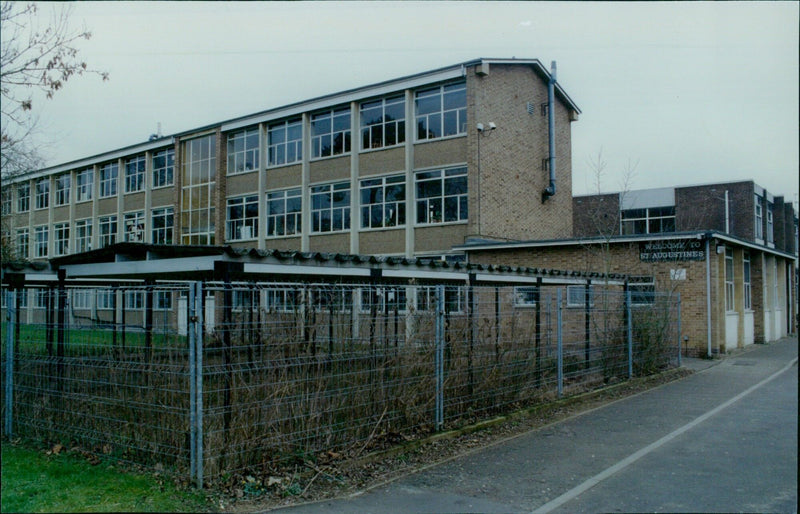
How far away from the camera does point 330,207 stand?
29.8 metres

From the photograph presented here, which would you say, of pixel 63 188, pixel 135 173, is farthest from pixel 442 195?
pixel 63 188

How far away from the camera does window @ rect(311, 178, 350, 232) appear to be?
2925 cm

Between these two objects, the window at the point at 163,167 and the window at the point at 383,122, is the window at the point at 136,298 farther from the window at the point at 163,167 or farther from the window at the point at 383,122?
the window at the point at 163,167

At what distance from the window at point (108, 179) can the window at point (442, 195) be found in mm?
24104

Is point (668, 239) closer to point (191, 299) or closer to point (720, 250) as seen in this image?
point (720, 250)

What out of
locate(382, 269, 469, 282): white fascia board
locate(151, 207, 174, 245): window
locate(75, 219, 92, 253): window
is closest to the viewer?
locate(382, 269, 469, 282): white fascia board

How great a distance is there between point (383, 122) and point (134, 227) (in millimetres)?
20086

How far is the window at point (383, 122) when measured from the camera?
27.3 meters

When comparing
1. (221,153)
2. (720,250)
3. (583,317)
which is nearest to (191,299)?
(583,317)

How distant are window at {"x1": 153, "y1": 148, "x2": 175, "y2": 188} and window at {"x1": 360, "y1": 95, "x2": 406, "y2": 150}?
14742 millimetres

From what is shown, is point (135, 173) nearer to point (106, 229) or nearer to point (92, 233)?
point (106, 229)

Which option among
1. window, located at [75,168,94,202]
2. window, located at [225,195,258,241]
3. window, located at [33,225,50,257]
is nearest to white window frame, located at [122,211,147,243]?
window, located at [75,168,94,202]

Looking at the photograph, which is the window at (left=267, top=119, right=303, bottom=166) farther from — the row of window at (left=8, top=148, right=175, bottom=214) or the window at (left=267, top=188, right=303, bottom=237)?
the row of window at (left=8, top=148, right=175, bottom=214)

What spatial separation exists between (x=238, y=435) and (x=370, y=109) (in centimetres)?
2316
